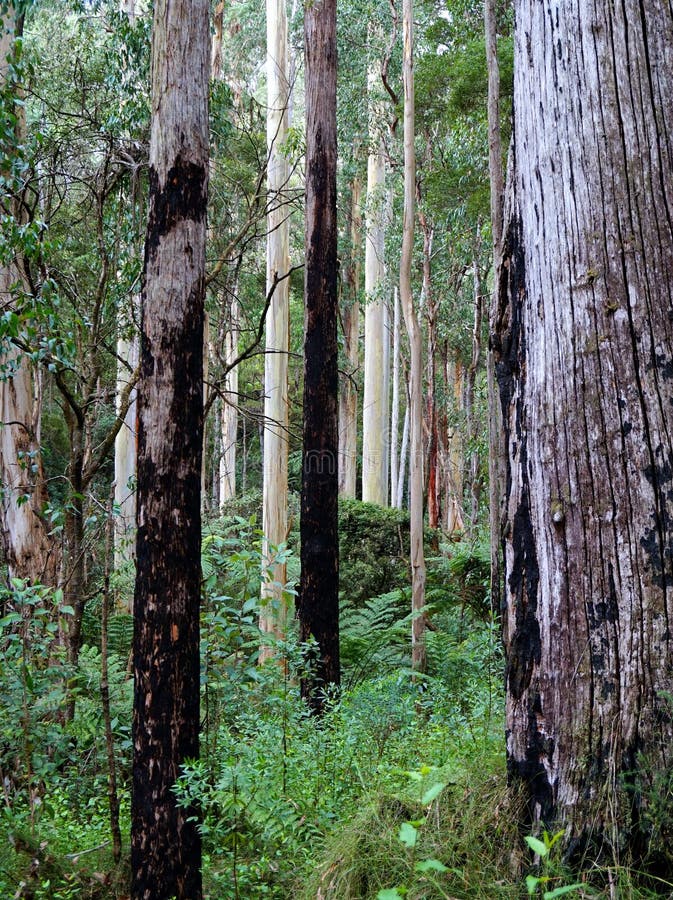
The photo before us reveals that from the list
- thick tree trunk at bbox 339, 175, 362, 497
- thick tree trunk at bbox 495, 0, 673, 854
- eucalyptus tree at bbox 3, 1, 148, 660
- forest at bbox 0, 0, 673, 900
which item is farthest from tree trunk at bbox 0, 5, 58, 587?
thick tree trunk at bbox 339, 175, 362, 497

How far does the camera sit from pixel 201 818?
156 inches

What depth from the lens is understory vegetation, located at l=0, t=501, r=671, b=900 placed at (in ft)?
7.25

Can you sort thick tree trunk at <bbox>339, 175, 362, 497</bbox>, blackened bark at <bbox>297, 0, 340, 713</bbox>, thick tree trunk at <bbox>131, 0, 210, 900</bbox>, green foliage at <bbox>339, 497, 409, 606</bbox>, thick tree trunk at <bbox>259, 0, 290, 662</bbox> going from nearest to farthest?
thick tree trunk at <bbox>131, 0, 210, 900</bbox> → blackened bark at <bbox>297, 0, 340, 713</bbox> → thick tree trunk at <bbox>259, 0, 290, 662</bbox> → green foliage at <bbox>339, 497, 409, 606</bbox> → thick tree trunk at <bbox>339, 175, 362, 497</bbox>

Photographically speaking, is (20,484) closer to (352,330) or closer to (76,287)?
(76,287)

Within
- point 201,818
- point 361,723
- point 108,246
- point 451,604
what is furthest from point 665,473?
point 451,604

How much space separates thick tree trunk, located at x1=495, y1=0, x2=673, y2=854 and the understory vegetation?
23cm

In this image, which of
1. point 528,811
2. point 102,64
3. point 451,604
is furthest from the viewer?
point 102,64

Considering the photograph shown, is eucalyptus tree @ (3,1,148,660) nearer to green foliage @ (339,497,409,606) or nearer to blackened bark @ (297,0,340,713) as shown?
blackened bark @ (297,0,340,713)

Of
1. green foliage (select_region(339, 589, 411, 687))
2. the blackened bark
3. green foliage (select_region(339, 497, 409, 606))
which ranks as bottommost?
green foliage (select_region(339, 589, 411, 687))

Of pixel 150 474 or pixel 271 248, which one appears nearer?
pixel 150 474

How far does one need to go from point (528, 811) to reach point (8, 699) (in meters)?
3.40

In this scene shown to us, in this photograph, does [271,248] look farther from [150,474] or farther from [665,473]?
[665,473]

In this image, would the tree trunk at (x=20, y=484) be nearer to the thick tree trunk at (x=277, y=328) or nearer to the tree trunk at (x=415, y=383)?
the thick tree trunk at (x=277, y=328)

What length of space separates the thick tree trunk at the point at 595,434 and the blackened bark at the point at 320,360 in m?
4.78
